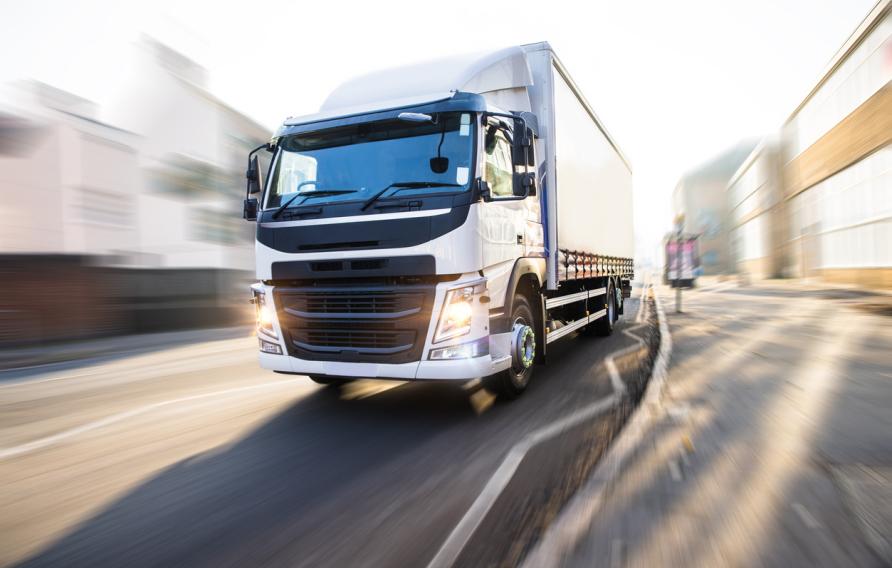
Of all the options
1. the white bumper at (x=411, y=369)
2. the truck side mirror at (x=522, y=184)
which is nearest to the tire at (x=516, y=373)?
the white bumper at (x=411, y=369)

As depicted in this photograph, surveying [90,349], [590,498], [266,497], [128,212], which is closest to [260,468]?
[266,497]

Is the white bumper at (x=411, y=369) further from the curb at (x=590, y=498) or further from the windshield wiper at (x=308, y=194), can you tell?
the windshield wiper at (x=308, y=194)

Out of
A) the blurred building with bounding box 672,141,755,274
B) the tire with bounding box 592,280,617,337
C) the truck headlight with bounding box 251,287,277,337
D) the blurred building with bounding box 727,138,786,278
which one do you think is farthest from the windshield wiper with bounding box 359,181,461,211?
the blurred building with bounding box 672,141,755,274

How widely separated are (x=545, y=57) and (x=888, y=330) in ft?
33.5

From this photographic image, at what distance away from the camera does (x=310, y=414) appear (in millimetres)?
5328

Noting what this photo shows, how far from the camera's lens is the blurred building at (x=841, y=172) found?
985 inches

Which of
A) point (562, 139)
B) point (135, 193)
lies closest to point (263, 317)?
point (562, 139)

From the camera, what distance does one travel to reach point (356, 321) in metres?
4.89

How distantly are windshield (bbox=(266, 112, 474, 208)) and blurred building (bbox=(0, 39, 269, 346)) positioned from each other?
32.1 ft

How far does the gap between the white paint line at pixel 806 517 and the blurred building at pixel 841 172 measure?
1039 inches

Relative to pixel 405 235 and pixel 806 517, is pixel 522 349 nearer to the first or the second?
pixel 405 235

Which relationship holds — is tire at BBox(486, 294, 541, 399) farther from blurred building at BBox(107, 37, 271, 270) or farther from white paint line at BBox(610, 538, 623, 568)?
blurred building at BBox(107, 37, 271, 270)

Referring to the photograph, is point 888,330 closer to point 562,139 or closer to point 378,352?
point 562,139

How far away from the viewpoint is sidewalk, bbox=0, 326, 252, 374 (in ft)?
32.4
